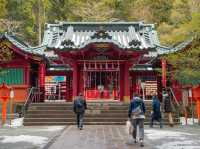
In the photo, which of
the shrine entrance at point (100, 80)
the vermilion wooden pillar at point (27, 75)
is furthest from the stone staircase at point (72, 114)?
the vermilion wooden pillar at point (27, 75)

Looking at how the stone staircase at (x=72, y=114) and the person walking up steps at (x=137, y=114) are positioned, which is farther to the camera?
the stone staircase at (x=72, y=114)

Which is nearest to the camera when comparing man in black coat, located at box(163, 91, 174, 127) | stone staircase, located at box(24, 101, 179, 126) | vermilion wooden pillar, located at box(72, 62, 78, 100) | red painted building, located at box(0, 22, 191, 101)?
man in black coat, located at box(163, 91, 174, 127)

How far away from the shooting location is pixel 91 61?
2875cm

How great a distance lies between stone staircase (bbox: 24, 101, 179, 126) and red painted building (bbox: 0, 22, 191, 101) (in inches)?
124

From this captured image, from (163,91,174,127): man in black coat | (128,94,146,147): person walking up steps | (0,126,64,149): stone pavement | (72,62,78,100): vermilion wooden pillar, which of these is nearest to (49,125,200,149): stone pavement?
(0,126,64,149): stone pavement

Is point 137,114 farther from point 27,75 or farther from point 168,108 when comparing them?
point 27,75

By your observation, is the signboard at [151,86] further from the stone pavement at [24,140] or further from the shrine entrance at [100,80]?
the stone pavement at [24,140]

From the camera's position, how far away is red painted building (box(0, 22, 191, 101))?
90.0 feet

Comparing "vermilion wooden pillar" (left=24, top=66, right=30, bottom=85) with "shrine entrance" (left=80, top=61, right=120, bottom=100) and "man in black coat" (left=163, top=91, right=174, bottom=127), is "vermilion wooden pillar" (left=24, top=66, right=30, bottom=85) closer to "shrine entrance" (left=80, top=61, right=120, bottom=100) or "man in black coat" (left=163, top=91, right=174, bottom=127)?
"shrine entrance" (left=80, top=61, right=120, bottom=100)

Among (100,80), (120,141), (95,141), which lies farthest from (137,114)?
(100,80)

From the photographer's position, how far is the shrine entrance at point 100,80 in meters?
29.0

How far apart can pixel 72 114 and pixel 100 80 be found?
5906 mm

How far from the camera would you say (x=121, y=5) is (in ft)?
181

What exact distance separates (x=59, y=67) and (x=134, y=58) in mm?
8435
